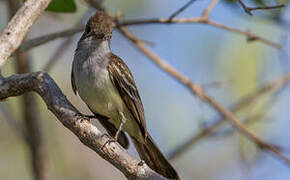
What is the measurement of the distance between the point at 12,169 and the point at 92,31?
132 inches

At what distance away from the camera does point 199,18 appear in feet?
16.8

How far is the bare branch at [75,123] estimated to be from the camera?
338 cm

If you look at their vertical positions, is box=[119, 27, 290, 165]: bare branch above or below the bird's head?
below

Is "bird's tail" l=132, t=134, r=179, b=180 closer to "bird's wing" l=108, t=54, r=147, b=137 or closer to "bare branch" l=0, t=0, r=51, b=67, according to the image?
"bird's wing" l=108, t=54, r=147, b=137

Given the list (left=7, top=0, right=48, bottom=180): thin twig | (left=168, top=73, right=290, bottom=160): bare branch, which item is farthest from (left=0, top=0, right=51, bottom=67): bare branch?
(left=168, top=73, right=290, bottom=160): bare branch

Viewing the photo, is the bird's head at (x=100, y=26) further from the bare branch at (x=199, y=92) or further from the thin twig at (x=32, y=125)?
the thin twig at (x=32, y=125)

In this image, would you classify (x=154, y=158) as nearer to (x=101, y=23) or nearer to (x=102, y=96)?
(x=102, y=96)

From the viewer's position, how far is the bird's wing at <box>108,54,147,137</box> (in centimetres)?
469

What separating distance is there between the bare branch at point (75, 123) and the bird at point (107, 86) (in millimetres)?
930

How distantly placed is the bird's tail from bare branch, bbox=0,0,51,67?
62.8 inches

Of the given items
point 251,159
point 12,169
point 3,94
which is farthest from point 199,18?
point 12,169

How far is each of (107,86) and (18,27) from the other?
1.11m

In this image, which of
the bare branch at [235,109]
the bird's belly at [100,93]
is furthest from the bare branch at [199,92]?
the bird's belly at [100,93]

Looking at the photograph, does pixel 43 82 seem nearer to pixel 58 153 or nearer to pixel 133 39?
pixel 133 39
